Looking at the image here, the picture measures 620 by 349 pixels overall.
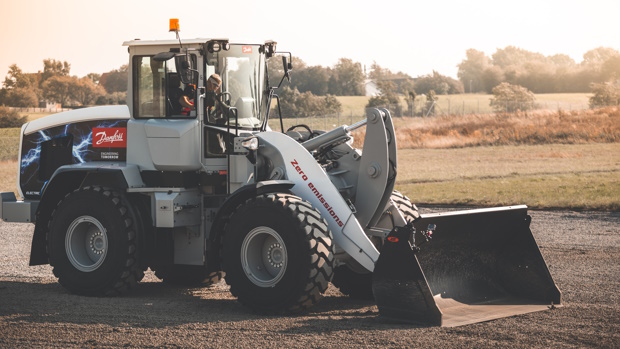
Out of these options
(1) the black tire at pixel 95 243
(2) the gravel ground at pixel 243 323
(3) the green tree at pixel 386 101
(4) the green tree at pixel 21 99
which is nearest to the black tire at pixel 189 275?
(2) the gravel ground at pixel 243 323

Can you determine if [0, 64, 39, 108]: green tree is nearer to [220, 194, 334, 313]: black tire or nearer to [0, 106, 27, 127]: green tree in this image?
[0, 106, 27, 127]: green tree

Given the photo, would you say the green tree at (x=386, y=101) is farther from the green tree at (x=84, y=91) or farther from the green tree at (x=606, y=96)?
the green tree at (x=84, y=91)

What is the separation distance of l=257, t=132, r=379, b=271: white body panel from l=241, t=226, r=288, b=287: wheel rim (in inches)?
24.6

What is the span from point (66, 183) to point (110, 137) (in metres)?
0.88

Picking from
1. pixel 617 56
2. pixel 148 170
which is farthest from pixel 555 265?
pixel 617 56

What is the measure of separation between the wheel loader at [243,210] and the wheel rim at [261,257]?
0.05ft

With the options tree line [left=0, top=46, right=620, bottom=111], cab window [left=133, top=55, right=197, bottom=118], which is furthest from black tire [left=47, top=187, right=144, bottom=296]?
tree line [left=0, top=46, right=620, bottom=111]

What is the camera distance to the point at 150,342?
28.1 ft

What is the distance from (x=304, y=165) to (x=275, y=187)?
0.41m

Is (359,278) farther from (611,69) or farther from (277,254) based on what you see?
(611,69)

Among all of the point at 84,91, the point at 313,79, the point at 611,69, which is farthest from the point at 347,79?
the point at 84,91

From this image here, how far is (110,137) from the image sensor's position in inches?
454

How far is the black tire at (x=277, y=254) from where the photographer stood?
946 cm

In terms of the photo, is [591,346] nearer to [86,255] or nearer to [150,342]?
[150,342]
